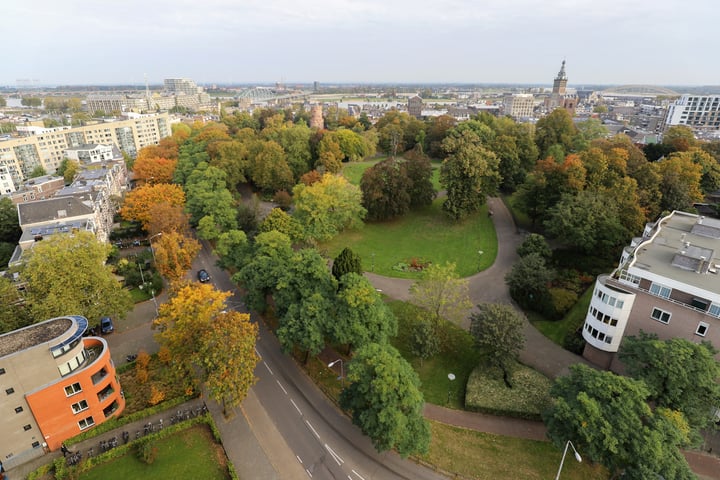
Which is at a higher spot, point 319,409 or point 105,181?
point 105,181

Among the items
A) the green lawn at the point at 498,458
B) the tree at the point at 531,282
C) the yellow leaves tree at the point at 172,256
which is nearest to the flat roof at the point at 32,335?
the yellow leaves tree at the point at 172,256

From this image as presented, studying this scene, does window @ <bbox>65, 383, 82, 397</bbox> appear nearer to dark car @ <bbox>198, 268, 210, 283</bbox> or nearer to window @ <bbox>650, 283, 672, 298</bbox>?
dark car @ <bbox>198, 268, 210, 283</bbox>

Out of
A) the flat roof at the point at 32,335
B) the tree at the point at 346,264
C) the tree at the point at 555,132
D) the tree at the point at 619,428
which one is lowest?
the tree at the point at 619,428

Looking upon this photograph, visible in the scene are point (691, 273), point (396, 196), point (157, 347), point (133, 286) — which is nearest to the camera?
Result: point (691, 273)

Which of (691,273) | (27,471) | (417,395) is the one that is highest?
(691,273)

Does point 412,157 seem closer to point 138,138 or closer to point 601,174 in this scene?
point 601,174

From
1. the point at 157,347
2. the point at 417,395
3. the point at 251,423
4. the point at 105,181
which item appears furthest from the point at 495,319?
the point at 105,181

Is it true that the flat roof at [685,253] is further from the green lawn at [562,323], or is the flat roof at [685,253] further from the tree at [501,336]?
the tree at [501,336]

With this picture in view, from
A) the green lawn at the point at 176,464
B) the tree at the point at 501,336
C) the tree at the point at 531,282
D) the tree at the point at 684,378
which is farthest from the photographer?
the tree at the point at 531,282
